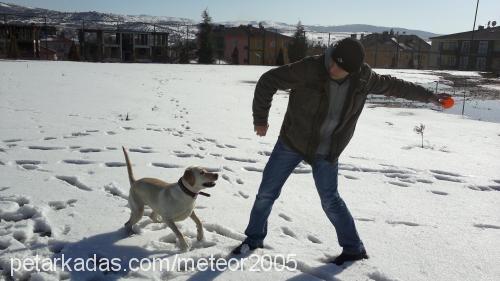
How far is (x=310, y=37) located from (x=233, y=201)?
4426 centimetres

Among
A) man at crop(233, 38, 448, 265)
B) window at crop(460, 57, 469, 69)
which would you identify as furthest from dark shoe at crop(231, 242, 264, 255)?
window at crop(460, 57, 469, 69)

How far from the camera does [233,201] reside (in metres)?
4.51

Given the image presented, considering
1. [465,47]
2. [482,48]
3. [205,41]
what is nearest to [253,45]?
[205,41]

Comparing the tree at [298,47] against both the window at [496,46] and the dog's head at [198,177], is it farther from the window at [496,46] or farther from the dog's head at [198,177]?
the dog's head at [198,177]

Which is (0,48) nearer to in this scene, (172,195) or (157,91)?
(157,91)

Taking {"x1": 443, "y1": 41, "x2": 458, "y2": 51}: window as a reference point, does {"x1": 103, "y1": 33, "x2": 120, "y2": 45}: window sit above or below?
below

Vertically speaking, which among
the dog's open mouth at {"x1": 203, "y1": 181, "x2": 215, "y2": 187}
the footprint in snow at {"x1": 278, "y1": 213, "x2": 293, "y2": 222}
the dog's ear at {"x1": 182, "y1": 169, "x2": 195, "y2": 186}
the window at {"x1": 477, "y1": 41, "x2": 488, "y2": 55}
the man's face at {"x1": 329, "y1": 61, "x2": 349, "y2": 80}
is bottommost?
the footprint in snow at {"x1": 278, "y1": 213, "x2": 293, "y2": 222}

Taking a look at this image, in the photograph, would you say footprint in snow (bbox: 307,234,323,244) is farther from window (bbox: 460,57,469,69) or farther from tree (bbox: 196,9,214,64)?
window (bbox: 460,57,469,69)

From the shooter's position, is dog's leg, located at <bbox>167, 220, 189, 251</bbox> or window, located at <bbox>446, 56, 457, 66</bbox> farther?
window, located at <bbox>446, 56, 457, 66</bbox>

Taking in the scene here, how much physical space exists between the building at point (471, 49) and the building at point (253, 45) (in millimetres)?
22111

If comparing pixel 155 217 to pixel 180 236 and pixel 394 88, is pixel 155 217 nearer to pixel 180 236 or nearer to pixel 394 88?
pixel 180 236

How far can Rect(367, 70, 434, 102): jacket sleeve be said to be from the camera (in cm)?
321

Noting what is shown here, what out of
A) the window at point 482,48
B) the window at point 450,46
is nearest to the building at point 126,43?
the window at point 450,46

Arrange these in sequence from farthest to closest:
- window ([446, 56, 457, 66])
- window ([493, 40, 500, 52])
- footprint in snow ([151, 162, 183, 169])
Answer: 1. window ([446, 56, 457, 66])
2. window ([493, 40, 500, 52])
3. footprint in snow ([151, 162, 183, 169])
